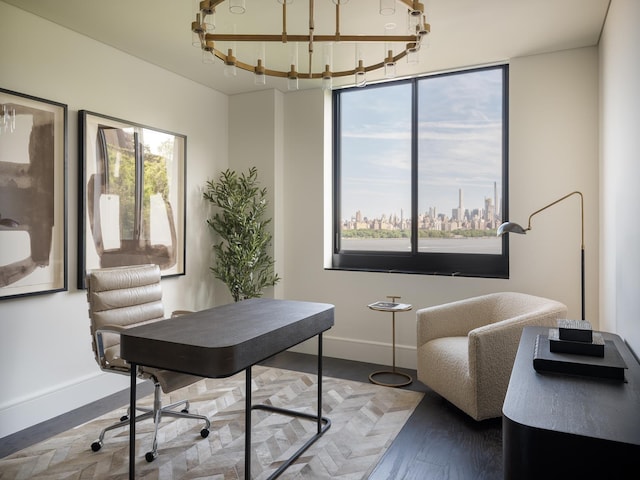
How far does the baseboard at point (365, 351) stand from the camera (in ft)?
13.6

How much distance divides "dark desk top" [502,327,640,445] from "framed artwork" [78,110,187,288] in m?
2.96

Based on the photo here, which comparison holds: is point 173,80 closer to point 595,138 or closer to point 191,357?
point 191,357

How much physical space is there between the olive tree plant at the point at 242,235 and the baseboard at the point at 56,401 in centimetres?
129

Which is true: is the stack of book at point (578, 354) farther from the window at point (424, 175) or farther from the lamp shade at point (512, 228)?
the window at point (424, 175)

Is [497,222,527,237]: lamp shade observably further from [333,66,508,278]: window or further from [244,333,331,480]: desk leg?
[244,333,331,480]: desk leg

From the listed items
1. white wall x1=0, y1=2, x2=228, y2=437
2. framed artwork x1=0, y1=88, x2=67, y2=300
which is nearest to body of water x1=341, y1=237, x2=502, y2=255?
white wall x1=0, y1=2, x2=228, y2=437

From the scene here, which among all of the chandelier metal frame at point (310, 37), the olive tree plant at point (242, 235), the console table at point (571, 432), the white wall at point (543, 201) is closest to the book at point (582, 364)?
the console table at point (571, 432)

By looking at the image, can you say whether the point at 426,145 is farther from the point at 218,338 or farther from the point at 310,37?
the point at 218,338

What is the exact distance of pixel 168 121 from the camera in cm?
404

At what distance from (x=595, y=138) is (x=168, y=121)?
3.55 m

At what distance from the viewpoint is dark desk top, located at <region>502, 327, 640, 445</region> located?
120 cm

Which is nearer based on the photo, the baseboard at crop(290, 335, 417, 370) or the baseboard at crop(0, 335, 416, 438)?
the baseboard at crop(0, 335, 416, 438)

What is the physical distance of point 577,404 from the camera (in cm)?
138

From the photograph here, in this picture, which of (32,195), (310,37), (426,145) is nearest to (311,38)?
(310,37)
